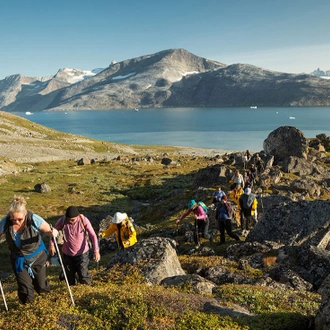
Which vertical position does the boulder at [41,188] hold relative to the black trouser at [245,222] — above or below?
below

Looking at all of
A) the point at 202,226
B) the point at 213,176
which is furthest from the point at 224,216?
the point at 213,176

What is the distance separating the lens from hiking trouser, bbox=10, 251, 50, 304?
8039 millimetres

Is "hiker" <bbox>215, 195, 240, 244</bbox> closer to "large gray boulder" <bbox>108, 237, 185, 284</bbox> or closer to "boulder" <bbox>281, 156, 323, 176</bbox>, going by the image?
"large gray boulder" <bbox>108, 237, 185, 284</bbox>

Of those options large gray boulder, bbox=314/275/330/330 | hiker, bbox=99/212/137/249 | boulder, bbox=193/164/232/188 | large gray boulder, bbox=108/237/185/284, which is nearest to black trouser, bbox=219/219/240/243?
large gray boulder, bbox=108/237/185/284

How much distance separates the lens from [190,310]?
7.68 m

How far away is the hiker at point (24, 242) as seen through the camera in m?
7.77

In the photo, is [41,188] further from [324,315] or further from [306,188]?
[324,315]

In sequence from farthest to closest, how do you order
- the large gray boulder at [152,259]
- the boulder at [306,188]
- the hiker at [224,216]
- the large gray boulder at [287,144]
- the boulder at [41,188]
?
the large gray boulder at [287,144] < the boulder at [41,188] < the boulder at [306,188] < the hiker at [224,216] < the large gray boulder at [152,259]

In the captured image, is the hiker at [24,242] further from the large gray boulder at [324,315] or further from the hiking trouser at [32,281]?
the large gray boulder at [324,315]

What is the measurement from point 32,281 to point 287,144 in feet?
149

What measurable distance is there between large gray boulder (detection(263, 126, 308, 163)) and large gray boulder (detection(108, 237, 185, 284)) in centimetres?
3978

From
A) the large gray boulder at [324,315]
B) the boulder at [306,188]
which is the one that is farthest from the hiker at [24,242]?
the boulder at [306,188]

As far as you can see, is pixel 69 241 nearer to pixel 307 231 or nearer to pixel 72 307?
pixel 72 307

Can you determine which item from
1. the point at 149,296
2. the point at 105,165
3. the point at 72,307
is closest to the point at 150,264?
the point at 149,296
